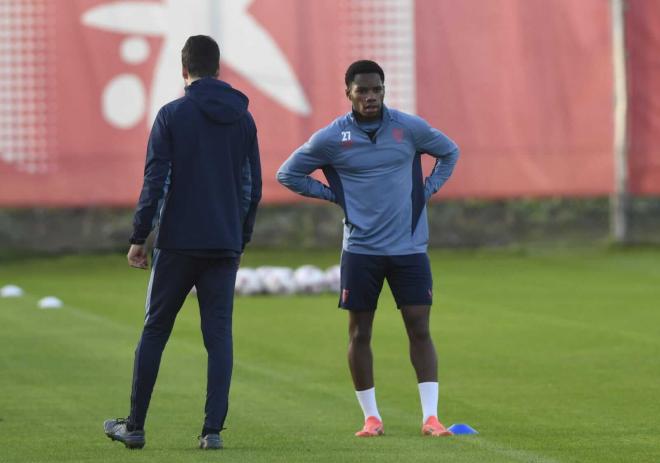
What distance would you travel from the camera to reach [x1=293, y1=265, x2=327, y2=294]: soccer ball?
60.0 ft

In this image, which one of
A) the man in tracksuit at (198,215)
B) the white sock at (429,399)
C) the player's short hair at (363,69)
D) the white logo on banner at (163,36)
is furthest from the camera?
the white logo on banner at (163,36)

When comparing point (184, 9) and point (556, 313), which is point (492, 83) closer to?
point (184, 9)

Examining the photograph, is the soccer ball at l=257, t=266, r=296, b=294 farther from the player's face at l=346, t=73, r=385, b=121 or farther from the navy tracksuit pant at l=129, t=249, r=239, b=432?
the navy tracksuit pant at l=129, t=249, r=239, b=432

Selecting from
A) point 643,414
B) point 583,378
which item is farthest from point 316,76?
point 643,414

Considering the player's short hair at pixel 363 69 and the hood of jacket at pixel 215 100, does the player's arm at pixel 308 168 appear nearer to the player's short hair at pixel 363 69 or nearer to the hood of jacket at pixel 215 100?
the player's short hair at pixel 363 69

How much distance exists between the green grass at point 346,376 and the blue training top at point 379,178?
98 centimetres

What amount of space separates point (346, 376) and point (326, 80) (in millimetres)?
12438

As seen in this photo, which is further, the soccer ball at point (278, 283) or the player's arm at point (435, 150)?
the soccer ball at point (278, 283)

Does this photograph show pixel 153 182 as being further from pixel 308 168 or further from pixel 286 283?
pixel 286 283

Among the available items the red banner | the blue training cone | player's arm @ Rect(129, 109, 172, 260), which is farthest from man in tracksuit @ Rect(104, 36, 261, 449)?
the red banner

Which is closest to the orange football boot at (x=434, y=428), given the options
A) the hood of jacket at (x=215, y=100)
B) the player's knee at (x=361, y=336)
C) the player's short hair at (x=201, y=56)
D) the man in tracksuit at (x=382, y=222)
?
the man in tracksuit at (x=382, y=222)

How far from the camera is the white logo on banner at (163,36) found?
76.1 feet

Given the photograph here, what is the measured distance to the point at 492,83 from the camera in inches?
937

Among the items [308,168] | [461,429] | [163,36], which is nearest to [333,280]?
[163,36]
